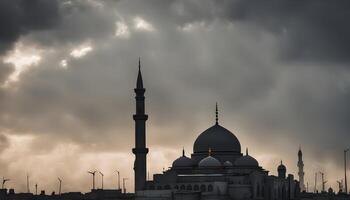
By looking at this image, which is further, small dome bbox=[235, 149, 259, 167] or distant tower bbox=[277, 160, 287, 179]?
distant tower bbox=[277, 160, 287, 179]

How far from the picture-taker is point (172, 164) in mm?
130500

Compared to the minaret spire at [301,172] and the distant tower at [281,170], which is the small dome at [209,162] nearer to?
the distant tower at [281,170]

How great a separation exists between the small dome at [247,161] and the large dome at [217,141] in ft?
8.37

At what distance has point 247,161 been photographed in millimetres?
128125

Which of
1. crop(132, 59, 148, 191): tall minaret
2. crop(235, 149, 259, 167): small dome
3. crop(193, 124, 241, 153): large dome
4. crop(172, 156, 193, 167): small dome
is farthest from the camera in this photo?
crop(193, 124, 241, 153): large dome

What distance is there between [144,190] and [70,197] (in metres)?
36.2

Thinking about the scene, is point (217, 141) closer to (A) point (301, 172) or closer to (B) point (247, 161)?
(B) point (247, 161)

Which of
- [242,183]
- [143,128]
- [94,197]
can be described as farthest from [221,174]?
[94,197]

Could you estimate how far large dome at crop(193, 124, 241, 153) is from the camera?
130000 millimetres

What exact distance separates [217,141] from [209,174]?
741cm

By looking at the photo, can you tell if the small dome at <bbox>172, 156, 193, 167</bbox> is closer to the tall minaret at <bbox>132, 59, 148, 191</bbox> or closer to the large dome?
the large dome

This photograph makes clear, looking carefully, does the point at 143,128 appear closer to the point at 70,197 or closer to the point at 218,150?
the point at 218,150

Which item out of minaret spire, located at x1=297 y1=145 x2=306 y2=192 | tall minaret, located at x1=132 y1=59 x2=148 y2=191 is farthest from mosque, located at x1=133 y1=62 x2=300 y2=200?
minaret spire, located at x1=297 y1=145 x2=306 y2=192

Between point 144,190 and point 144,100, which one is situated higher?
point 144,100
